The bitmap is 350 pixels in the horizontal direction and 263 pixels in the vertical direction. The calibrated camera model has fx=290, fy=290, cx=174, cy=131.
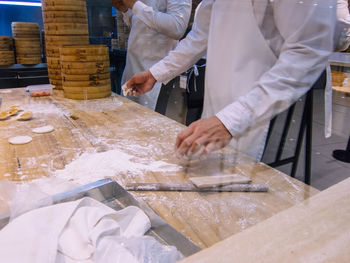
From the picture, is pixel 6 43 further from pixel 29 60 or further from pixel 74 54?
pixel 74 54

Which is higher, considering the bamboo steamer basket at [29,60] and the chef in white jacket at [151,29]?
the chef in white jacket at [151,29]

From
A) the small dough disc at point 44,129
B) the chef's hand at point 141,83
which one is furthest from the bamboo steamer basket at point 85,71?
the small dough disc at point 44,129

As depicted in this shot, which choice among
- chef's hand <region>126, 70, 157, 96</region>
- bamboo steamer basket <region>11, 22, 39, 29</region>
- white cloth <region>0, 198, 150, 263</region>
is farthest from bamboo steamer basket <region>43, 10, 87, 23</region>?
white cloth <region>0, 198, 150, 263</region>

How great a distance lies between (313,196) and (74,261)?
0.80 feet

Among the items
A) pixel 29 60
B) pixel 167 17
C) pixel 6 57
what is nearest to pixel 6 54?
pixel 6 57

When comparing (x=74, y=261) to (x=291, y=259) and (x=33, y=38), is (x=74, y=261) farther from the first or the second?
(x=33, y=38)

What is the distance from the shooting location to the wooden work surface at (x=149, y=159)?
409 mm

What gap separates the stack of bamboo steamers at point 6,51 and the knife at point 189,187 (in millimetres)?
2029

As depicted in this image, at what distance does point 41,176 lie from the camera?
1.98 feet

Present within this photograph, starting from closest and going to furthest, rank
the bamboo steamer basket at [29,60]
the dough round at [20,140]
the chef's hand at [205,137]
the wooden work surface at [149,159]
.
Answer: the wooden work surface at [149,159], the chef's hand at [205,137], the dough round at [20,140], the bamboo steamer basket at [29,60]

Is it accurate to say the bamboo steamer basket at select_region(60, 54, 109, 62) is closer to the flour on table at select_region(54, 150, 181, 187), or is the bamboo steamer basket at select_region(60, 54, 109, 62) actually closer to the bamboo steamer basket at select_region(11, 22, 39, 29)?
the flour on table at select_region(54, 150, 181, 187)

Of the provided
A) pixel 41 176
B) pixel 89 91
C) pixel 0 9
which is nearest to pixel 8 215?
pixel 41 176

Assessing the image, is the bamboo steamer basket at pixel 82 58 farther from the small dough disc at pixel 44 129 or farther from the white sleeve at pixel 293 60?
the white sleeve at pixel 293 60

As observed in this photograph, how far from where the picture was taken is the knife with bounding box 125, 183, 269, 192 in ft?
1.61
